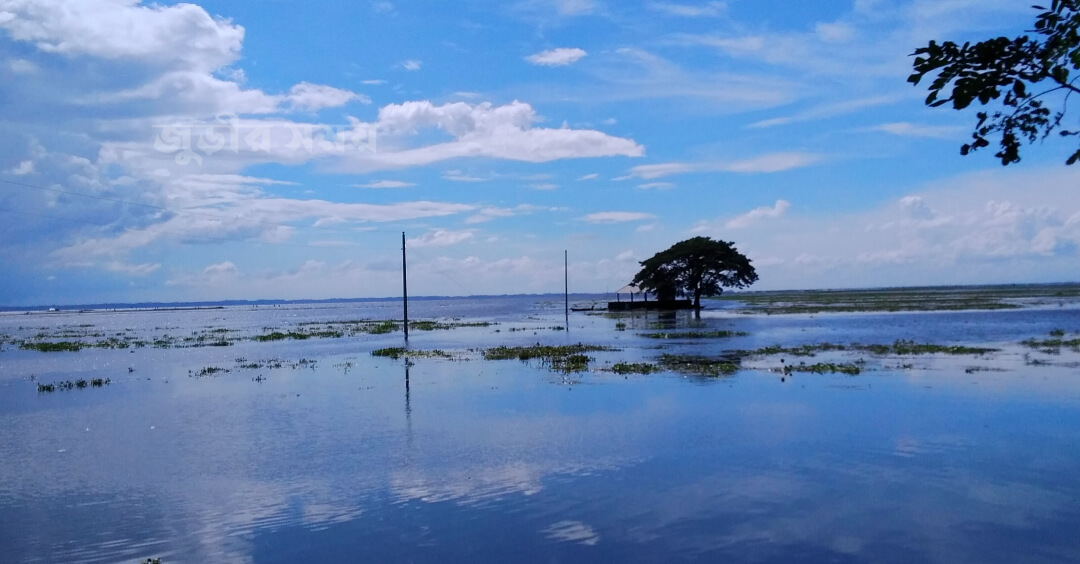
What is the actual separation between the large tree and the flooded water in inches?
2049

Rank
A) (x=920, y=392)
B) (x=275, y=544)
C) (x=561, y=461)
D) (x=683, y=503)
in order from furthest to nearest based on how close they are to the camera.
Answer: (x=920, y=392)
(x=561, y=461)
(x=683, y=503)
(x=275, y=544)

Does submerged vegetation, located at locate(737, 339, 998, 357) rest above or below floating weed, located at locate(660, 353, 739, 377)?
above

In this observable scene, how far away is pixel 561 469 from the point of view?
44.8 feet

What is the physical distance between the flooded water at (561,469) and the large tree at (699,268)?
171 feet

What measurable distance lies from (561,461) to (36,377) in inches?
1171

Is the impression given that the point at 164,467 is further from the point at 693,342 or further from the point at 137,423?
the point at 693,342

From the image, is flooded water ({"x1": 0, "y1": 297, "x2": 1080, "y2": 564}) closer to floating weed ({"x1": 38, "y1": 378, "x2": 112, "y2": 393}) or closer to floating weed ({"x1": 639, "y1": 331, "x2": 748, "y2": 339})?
floating weed ({"x1": 38, "y1": 378, "x2": 112, "y2": 393})

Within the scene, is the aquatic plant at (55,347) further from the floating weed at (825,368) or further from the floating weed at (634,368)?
the floating weed at (825,368)

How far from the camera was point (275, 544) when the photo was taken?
10.1 m

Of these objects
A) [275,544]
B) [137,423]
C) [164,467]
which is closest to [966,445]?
[275,544]

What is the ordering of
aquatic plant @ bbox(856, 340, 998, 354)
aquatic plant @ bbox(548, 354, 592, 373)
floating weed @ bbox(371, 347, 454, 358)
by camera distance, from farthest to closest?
floating weed @ bbox(371, 347, 454, 358)
aquatic plant @ bbox(856, 340, 998, 354)
aquatic plant @ bbox(548, 354, 592, 373)

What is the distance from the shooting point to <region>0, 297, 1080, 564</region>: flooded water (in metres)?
9.85

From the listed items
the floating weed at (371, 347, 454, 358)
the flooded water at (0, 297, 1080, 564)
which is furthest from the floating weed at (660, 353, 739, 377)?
the floating weed at (371, 347, 454, 358)

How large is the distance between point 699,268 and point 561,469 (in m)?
69.5
